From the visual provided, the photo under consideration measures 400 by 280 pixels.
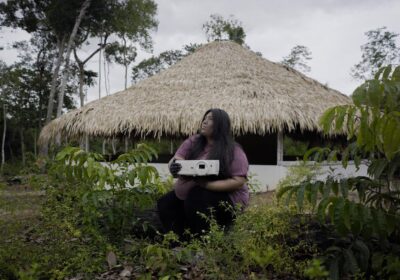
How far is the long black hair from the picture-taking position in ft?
8.76

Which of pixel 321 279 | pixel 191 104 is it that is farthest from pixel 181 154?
pixel 191 104

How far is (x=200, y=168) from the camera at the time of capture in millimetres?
2527

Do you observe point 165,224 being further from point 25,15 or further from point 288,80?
point 25,15

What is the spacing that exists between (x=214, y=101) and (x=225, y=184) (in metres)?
5.55

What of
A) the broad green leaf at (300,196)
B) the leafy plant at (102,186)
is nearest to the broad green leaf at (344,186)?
the broad green leaf at (300,196)

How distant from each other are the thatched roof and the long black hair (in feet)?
14.9

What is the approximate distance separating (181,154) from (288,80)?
692cm

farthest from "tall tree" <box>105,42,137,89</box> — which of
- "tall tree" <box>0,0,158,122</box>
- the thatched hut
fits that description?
the thatched hut

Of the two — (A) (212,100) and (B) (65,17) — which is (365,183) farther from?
(B) (65,17)

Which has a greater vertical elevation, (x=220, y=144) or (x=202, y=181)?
(x=220, y=144)

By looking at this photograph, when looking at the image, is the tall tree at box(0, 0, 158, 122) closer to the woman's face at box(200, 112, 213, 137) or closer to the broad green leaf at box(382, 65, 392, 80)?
the woman's face at box(200, 112, 213, 137)

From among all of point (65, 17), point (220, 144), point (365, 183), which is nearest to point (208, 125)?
point (220, 144)

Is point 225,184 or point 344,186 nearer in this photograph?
point 344,186

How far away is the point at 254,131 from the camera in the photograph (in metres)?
7.50
